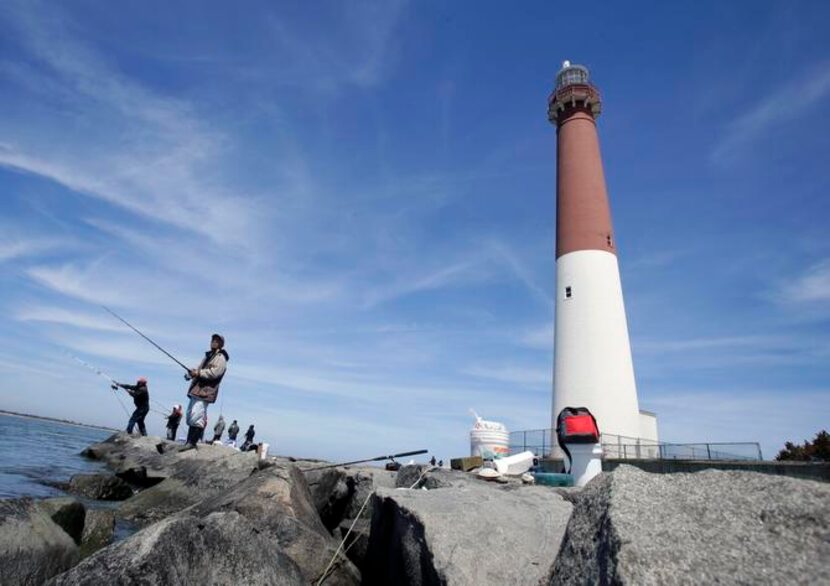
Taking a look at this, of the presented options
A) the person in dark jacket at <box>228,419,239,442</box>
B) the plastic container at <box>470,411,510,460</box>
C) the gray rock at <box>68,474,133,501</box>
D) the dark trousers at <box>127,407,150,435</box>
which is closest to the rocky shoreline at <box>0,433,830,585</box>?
the gray rock at <box>68,474,133,501</box>

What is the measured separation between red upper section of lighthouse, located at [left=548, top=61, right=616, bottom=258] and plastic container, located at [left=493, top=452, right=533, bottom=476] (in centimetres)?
955

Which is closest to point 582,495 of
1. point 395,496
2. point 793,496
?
point 793,496

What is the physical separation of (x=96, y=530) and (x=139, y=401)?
44.2 ft

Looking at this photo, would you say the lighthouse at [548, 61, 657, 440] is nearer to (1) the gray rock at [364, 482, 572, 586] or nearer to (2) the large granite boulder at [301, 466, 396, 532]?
(2) the large granite boulder at [301, 466, 396, 532]

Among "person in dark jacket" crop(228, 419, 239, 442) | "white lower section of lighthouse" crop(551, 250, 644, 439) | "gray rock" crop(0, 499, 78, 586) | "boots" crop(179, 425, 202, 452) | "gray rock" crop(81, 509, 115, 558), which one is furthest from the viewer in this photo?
"person in dark jacket" crop(228, 419, 239, 442)

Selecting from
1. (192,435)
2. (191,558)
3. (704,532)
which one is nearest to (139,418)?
(192,435)

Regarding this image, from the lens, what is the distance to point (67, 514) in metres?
5.30

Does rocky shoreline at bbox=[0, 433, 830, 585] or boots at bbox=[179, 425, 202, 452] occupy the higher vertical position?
boots at bbox=[179, 425, 202, 452]

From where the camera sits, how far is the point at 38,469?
37.0ft

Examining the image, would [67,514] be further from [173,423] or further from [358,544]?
[173,423]

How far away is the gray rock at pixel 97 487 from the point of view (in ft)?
29.2

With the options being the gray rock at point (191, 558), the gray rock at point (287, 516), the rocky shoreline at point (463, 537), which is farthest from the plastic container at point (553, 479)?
the gray rock at point (191, 558)

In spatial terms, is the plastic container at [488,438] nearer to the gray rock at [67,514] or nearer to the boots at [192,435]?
the boots at [192,435]

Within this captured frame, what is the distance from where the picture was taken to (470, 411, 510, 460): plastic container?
49.9 feet
